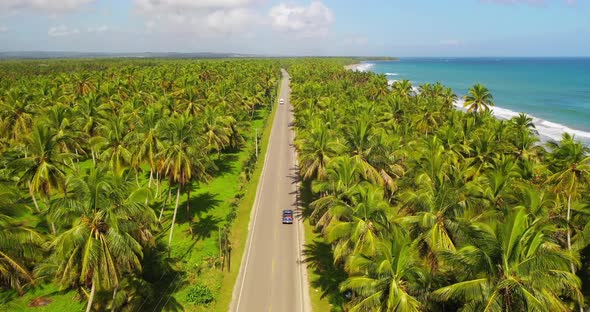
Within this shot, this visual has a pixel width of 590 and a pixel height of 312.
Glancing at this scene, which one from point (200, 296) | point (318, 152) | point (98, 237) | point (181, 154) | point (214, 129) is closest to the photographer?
point (98, 237)

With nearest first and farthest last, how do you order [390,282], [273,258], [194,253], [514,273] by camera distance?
[514,273] < [390,282] < [273,258] < [194,253]

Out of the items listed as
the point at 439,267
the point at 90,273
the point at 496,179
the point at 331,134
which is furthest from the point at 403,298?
the point at 331,134

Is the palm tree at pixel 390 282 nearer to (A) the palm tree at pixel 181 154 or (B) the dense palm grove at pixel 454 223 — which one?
→ (B) the dense palm grove at pixel 454 223

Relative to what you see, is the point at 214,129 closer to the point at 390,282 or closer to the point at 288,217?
the point at 288,217

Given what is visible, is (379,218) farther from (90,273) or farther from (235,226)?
(235,226)

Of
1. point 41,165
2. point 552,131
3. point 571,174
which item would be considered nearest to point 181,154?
point 41,165

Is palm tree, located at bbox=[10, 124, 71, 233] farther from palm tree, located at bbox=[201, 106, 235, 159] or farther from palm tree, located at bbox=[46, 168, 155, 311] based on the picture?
palm tree, located at bbox=[201, 106, 235, 159]
